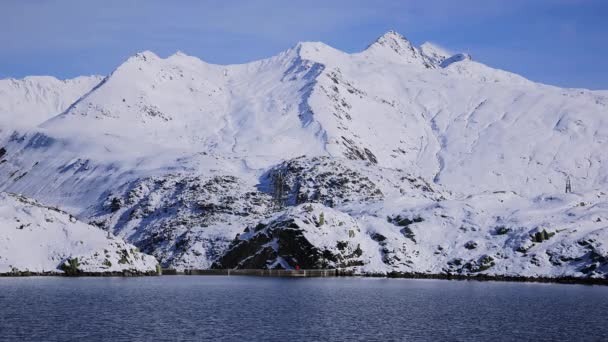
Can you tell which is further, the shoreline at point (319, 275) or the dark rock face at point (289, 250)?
the dark rock face at point (289, 250)

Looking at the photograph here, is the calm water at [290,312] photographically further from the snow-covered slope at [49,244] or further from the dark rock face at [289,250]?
the dark rock face at [289,250]

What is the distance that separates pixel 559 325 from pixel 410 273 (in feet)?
305

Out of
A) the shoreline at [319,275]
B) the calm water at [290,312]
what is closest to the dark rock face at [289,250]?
the shoreline at [319,275]

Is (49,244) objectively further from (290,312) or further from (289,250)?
(290,312)

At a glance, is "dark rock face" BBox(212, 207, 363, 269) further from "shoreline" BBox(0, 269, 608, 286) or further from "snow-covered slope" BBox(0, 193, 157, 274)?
"snow-covered slope" BBox(0, 193, 157, 274)

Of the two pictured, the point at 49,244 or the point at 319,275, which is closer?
the point at 49,244

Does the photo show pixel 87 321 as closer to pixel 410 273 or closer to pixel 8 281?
pixel 8 281

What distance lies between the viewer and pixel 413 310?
98.6 meters

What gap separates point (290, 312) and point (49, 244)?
233ft

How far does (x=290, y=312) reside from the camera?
94.9 meters

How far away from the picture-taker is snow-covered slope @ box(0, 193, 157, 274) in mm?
146250

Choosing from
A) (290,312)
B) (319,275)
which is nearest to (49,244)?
(319,275)

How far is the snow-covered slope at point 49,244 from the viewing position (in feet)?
480

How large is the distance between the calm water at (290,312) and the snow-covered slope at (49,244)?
9.28m
